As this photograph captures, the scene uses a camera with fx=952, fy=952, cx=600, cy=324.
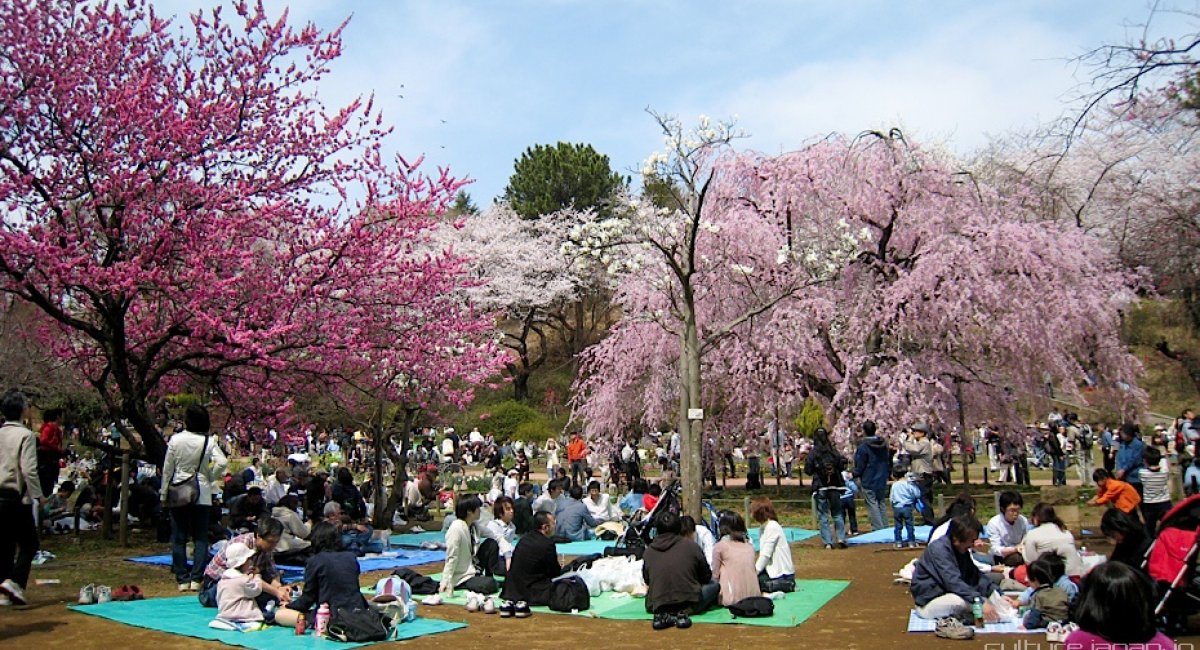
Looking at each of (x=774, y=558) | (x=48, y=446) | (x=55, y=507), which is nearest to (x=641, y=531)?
(x=774, y=558)

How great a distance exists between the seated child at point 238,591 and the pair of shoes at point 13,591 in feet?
5.78

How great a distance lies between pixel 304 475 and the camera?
15617mm

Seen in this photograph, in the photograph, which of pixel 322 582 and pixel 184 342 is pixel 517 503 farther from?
pixel 322 582

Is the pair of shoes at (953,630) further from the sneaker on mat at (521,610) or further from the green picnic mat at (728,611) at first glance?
the sneaker on mat at (521,610)

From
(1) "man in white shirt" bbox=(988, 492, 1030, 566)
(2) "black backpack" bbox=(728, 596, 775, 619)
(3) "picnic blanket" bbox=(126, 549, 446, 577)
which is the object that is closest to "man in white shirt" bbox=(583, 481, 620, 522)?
(3) "picnic blanket" bbox=(126, 549, 446, 577)

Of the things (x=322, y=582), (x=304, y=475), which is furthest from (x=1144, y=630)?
(x=304, y=475)

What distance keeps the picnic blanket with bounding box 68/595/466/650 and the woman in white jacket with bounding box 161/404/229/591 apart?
0.67 m

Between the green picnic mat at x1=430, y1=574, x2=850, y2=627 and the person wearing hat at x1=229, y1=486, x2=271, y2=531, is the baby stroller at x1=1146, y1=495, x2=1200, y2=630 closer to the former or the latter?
the green picnic mat at x1=430, y1=574, x2=850, y2=627

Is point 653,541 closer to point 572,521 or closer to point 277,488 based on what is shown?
point 572,521

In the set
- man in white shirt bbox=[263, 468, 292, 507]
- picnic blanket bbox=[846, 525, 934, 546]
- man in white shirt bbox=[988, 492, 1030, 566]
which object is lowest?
picnic blanket bbox=[846, 525, 934, 546]

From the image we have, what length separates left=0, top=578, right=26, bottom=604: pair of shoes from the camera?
7.87m

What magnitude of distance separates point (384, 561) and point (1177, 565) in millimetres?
8445

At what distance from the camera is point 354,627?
23.0 ft

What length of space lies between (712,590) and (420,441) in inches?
1086
